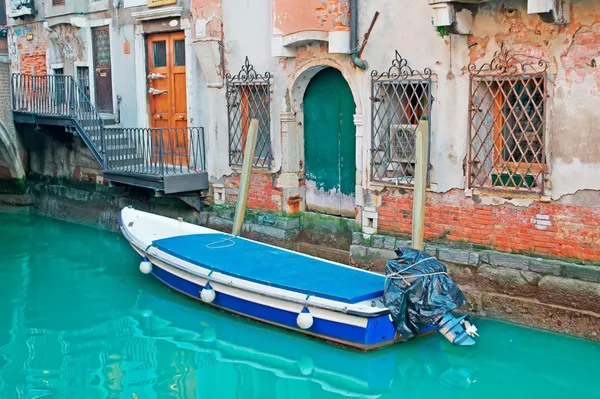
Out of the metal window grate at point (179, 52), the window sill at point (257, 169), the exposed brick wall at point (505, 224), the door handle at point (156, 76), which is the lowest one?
the exposed brick wall at point (505, 224)

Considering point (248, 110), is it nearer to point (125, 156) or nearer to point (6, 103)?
point (125, 156)

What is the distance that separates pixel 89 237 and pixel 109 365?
19.7ft

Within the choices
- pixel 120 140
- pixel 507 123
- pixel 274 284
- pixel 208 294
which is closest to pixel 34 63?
pixel 120 140

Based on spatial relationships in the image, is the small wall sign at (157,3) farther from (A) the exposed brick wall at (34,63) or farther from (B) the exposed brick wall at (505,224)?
(B) the exposed brick wall at (505,224)

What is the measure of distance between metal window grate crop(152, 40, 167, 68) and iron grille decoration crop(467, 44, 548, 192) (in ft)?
19.4

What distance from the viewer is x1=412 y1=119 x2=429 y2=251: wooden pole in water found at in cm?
786

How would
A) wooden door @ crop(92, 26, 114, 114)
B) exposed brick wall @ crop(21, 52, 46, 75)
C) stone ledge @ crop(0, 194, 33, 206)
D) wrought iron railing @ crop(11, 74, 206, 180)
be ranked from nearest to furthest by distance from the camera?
wrought iron railing @ crop(11, 74, 206, 180), wooden door @ crop(92, 26, 114, 114), exposed brick wall @ crop(21, 52, 46, 75), stone ledge @ crop(0, 194, 33, 206)

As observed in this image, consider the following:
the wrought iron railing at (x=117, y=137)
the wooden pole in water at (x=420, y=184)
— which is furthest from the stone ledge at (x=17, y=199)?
the wooden pole in water at (x=420, y=184)

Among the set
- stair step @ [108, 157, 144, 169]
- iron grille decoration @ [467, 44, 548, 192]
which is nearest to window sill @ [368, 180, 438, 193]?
iron grille decoration @ [467, 44, 548, 192]

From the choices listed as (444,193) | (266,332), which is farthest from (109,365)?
(444,193)

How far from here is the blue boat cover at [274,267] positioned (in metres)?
7.36

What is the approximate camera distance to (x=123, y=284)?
998cm

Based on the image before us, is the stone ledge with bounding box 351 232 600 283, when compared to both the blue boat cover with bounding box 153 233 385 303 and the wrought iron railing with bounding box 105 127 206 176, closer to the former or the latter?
the blue boat cover with bounding box 153 233 385 303

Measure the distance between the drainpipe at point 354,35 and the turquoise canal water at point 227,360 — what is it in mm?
3273
